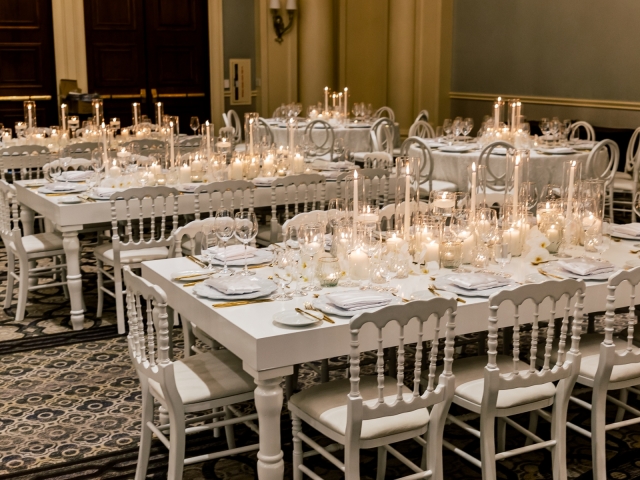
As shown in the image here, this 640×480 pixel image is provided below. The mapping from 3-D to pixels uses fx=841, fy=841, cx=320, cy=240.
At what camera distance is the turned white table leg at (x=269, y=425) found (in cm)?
283

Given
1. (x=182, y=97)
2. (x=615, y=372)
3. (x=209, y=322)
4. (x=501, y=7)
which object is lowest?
(x=615, y=372)

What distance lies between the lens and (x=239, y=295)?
3.17 m

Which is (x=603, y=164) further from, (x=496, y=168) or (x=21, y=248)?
(x=21, y=248)

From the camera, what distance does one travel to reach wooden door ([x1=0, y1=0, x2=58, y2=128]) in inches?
428

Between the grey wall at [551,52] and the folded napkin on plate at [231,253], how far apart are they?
6984 mm

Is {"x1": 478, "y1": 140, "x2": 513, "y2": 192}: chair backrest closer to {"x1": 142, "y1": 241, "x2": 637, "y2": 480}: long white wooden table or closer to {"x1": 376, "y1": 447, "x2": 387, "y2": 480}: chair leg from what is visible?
{"x1": 142, "y1": 241, "x2": 637, "y2": 480}: long white wooden table

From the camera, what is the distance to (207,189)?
5.11 meters

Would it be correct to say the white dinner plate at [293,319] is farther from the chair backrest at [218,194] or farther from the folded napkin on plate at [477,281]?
the chair backrest at [218,194]

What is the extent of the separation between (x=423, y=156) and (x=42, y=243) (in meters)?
3.35

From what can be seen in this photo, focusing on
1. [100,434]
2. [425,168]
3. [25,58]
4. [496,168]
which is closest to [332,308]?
[100,434]

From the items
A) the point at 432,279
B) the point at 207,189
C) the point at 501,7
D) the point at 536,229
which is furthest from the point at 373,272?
the point at 501,7

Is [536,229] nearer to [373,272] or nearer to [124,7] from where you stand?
[373,272]

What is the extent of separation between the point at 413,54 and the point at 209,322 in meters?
9.67

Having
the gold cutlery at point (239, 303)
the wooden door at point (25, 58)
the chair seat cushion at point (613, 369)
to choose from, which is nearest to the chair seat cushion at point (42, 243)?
the gold cutlery at point (239, 303)
